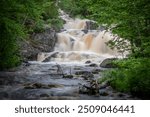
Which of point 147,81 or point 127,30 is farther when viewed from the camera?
point 127,30

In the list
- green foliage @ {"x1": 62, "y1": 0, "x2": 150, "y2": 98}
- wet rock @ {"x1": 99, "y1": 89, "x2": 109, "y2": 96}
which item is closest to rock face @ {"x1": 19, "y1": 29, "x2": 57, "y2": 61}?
green foliage @ {"x1": 62, "y1": 0, "x2": 150, "y2": 98}

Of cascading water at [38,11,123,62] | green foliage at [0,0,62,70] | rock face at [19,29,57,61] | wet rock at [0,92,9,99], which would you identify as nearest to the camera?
wet rock at [0,92,9,99]

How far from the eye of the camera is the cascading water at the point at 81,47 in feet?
100

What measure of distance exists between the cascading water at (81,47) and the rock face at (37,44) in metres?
0.68

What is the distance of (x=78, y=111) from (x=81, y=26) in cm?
3351

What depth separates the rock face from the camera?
99.3 ft

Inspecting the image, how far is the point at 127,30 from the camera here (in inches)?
516

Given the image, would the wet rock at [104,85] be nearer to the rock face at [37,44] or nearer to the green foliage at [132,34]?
the green foliage at [132,34]

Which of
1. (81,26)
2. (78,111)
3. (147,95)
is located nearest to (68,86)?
(147,95)

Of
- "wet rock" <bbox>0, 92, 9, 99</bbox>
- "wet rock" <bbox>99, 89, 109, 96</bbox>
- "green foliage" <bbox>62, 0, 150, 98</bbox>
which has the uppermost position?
"green foliage" <bbox>62, 0, 150, 98</bbox>

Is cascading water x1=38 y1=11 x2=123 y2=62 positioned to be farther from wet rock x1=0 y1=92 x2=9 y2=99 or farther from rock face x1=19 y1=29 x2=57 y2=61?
wet rock x1=0 y1=92 x2=9 y2=99

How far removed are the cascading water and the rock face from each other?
0.68 metres

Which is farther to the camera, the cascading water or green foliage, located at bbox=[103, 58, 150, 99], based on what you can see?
the cascading water

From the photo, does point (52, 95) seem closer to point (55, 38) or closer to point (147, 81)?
point (147, 81)
